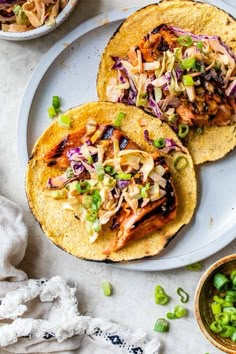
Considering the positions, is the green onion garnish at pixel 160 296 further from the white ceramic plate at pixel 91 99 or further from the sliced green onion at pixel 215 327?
the sliced green onion at pixel 215 327

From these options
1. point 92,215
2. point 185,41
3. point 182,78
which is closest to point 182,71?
point 182,78

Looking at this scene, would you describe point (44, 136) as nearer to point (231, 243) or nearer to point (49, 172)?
point (49, 172)

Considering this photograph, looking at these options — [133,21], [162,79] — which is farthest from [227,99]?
[133,21]

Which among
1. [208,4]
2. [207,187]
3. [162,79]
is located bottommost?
[207,187]

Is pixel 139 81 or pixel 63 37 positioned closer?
pixel 139 81

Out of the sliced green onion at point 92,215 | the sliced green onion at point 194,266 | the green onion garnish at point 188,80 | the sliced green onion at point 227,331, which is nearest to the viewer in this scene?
the green onion garnish at point 188,80

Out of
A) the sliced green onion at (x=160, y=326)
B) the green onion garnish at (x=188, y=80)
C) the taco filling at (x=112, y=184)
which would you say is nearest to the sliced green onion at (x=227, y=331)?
the sliced green onion at (x=160, y=326)
